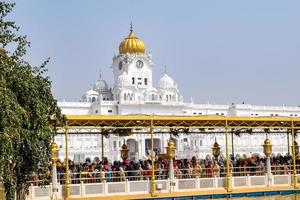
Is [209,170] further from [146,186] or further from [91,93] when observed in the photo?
[91,93]

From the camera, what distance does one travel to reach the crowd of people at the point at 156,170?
2173cm

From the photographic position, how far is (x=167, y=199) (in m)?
21.8

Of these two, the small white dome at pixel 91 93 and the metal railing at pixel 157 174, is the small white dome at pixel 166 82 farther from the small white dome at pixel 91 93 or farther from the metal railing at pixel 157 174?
the metal railing at pixel 157 174

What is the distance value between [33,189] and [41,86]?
3.81 meters

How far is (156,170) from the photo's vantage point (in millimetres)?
22453

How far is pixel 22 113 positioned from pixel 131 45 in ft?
349

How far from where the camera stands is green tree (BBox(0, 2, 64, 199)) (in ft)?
50.1

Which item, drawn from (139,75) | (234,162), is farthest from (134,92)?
(234,162)

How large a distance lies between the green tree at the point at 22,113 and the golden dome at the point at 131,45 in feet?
340

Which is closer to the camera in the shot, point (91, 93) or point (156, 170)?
point (156, 170)

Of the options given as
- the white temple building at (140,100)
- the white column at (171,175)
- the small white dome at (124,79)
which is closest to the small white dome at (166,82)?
the white temple building at (140,100)

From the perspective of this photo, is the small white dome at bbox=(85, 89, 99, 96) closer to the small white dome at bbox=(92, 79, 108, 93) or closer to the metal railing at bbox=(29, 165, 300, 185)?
the small white dome at bbox=(92, 79, 108, 93)

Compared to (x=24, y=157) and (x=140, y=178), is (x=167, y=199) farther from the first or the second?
(x=24, y=157)

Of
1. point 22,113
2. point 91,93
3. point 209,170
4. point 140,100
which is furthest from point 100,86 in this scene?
point 22,113
